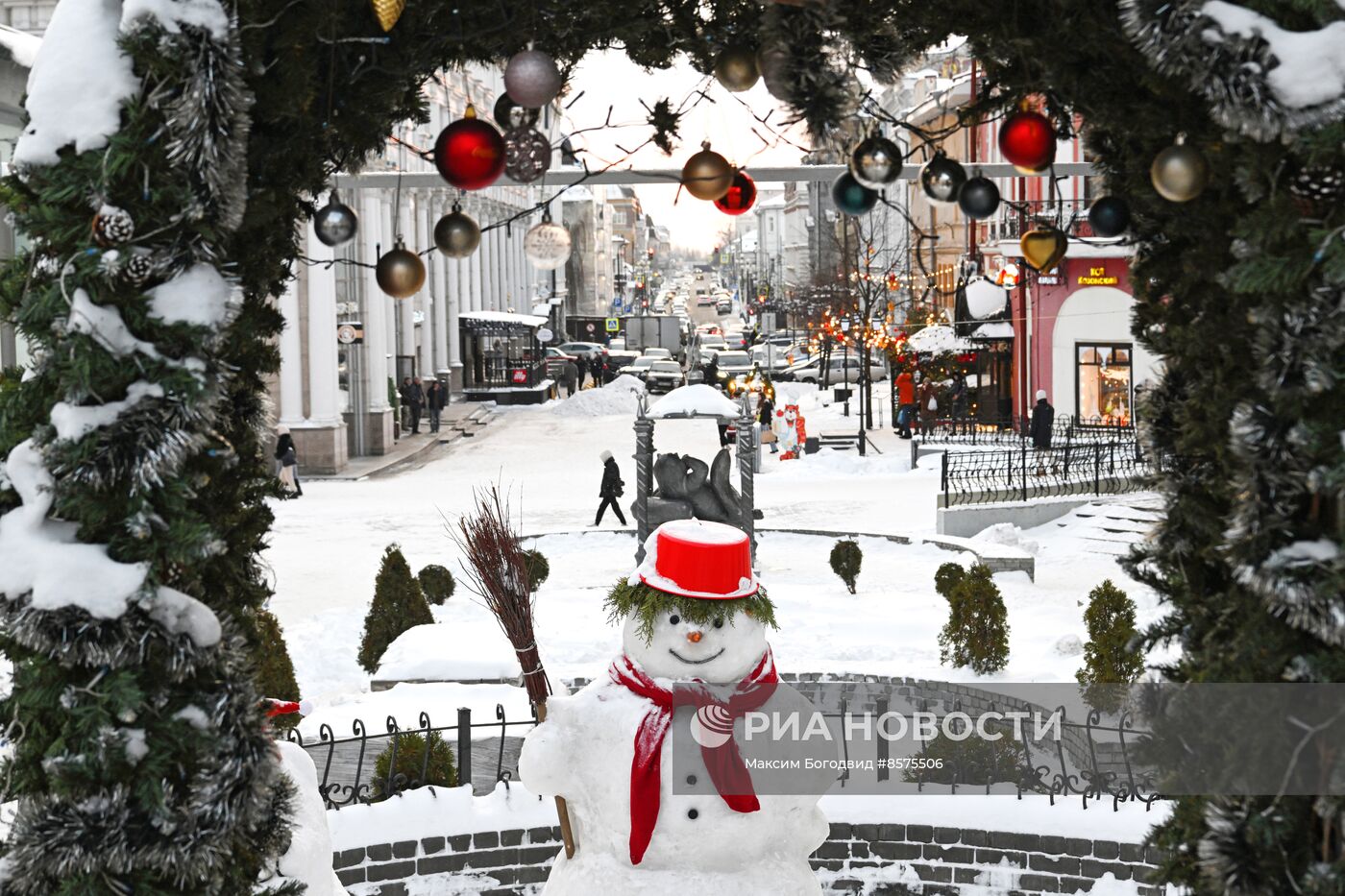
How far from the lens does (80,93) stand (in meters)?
3.48

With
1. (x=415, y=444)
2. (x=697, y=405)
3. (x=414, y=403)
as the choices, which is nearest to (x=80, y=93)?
(x=697, y=405)

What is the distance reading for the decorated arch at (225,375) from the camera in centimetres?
322

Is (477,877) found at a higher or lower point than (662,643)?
lower

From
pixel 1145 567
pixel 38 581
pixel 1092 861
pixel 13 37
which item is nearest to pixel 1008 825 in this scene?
pixel 1092 861

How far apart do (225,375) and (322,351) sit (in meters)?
28.1

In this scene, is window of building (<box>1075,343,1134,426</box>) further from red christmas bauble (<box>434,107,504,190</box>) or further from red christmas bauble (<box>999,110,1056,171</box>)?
red christmas bauble (<box>434,107,504,190</box>)

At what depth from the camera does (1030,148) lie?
4.55 m

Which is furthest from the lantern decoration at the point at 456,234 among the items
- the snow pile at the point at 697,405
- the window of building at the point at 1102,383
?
the window of building at the point at 1102,383

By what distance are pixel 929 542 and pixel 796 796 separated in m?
14.4

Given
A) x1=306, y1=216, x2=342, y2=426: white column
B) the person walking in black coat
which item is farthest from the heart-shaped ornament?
x1=306, y1=216, x2=342, y2=426: white column

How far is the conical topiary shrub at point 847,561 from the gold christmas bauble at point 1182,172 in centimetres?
1297

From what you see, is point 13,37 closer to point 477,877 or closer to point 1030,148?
point 477,877

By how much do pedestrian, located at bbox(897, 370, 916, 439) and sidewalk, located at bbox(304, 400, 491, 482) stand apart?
10.9m

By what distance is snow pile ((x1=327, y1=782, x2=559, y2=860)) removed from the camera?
8258 millimetres
